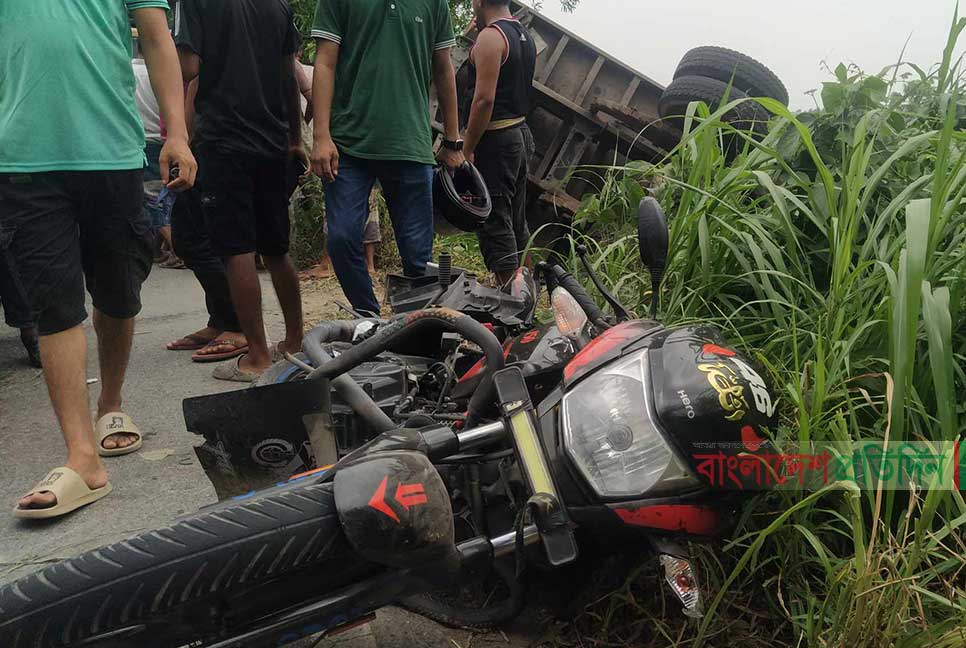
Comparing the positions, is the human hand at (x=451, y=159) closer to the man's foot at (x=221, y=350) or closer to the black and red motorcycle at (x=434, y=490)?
the man's foot at (x=221, y=350)

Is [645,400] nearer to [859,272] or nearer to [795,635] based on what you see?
[795,635]

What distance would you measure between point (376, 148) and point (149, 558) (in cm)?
260

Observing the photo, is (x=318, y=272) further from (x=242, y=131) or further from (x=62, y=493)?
(x=62, y=493)

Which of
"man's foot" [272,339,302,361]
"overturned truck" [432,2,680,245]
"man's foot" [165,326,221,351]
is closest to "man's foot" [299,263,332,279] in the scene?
"overturned truck" [432,2,680,245]

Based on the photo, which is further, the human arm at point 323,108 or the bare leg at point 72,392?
the human arm at point 323,108

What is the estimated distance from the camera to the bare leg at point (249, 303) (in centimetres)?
328

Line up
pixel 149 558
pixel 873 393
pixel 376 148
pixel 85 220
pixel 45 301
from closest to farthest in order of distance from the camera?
pixel 149 558 → pixel 873 393 → pixel 45 301 → pixel 85 220 → pixel 376 148

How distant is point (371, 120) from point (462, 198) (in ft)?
1.95

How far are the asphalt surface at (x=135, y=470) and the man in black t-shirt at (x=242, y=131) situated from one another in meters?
0.41

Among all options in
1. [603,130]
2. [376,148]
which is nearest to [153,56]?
[376,148]

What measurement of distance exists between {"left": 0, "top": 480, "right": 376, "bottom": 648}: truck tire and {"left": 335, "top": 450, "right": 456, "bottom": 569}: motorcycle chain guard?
4 cm

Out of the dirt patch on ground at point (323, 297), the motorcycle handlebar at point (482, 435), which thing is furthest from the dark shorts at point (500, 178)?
the motorcycle handlebar at point (482, 435)

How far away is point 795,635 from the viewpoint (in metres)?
1.60

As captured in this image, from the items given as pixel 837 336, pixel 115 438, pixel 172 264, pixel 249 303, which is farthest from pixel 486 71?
pixel 172 264
